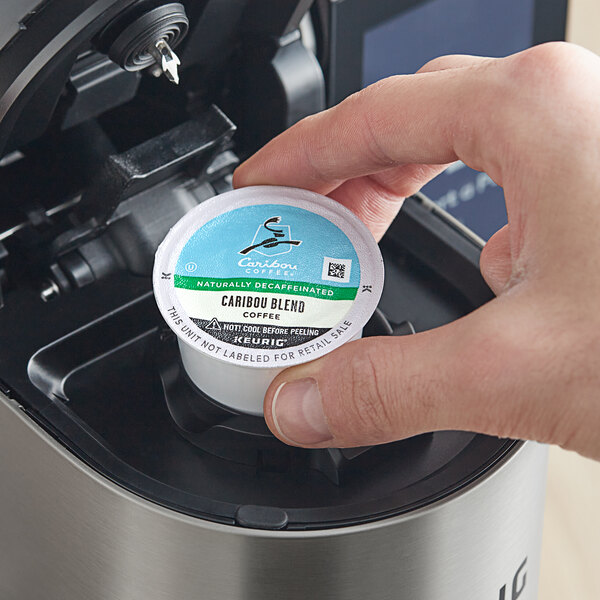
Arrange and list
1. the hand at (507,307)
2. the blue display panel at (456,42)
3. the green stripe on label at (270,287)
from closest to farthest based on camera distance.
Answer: the hand at (507,307)
the green stripe on label at (270,287)
the blue display panel at (456,42)

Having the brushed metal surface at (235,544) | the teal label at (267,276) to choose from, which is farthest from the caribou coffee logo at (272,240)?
the brushed metal surface at (235,544)

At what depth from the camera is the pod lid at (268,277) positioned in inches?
19.8

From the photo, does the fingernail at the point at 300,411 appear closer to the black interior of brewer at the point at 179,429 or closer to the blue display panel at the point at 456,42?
the black interior of brewer at the point at 179,429

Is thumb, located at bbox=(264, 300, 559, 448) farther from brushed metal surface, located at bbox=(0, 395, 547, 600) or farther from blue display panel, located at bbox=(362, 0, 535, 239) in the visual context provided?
blue display panel, located at bbox=(362, 0, 535, 239)

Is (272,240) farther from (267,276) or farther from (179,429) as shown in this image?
(179,429)

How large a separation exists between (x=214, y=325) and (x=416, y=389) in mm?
130

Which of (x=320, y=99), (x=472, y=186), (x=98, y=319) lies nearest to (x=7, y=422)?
(x=98, y=319)

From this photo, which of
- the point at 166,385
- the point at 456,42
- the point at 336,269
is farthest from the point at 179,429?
the point at 456,42

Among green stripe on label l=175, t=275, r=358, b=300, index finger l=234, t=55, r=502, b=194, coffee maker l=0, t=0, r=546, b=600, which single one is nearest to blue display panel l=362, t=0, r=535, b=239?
coffee maker l=0, t=0, r=546, b=600

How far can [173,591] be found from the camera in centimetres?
48

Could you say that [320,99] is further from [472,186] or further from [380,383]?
[472,186]

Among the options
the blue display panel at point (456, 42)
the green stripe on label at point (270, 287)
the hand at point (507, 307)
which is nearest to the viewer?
the hand at point (507, 307)

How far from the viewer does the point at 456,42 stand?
926 millimetres

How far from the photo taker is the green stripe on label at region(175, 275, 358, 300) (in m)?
0.52
